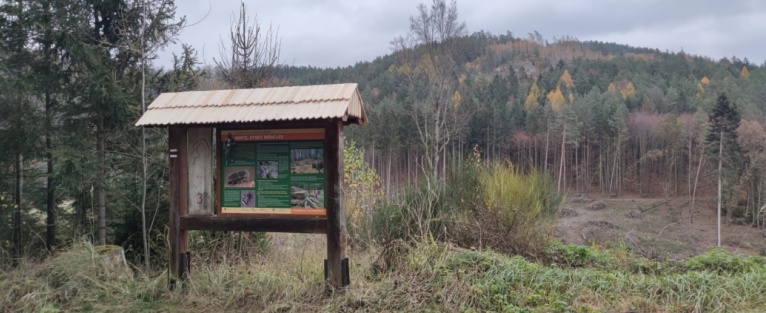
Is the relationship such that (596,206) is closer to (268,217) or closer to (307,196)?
(307,196)

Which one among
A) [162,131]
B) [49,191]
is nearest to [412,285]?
[162,131]

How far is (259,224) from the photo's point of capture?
5.09 m

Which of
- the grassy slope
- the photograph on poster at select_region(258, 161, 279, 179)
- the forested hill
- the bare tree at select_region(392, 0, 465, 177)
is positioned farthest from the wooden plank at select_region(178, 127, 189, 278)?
the forested hill

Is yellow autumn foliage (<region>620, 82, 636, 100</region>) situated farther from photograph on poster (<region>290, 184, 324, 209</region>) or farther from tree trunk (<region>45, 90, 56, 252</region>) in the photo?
photograph on poster (<region>290, 184, 324, 209</region>)

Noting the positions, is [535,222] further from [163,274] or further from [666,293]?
[163,274]

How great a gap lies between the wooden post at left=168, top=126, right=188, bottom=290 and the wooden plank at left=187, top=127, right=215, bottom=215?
0.08 metres

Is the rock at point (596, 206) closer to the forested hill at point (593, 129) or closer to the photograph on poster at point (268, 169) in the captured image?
the forested hill at point (593, 129)

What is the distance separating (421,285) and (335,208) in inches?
40.7

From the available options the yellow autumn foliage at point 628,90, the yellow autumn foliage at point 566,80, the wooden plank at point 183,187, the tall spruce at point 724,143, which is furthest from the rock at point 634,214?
the yellow autumn foliage at point 566,80

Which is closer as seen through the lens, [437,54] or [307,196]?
[307,196]

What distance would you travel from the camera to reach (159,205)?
786 cm

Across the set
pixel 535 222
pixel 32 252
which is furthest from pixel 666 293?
pixel 32 252

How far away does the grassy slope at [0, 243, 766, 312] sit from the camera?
4367mm

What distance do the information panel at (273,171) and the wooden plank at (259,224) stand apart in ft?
0.34
